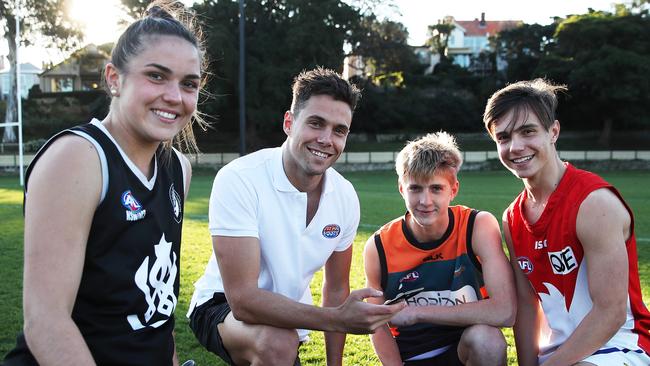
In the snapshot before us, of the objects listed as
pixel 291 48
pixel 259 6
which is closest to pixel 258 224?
pixel 291 48

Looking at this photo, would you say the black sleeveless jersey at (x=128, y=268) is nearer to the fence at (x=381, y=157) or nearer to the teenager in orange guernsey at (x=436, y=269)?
the teenager in orange guernsey at (x=436, y=269)

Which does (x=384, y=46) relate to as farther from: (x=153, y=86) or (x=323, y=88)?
(x=153, y=86)

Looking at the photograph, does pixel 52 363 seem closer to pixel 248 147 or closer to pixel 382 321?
pixel 382 321

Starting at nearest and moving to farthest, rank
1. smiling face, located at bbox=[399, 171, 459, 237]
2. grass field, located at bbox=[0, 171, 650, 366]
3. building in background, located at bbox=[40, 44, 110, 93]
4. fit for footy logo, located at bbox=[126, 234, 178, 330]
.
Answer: fit for footy logo, located at bbox=[126, 234, 178, 330] → smiling face, located at bbox=[399, 171, 459, 237] → grass field, located at bbox=[0, 171, 650, 366] → building in background, located at bbox=[40, 44, 110, 93]

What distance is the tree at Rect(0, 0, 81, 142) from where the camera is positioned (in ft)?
125

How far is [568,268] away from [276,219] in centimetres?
157

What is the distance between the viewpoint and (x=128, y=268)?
246cm

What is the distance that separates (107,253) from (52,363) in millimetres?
453

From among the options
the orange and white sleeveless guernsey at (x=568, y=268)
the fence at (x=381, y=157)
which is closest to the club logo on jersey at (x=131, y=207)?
the orange and white sleeveless guernsey at (x=568, y=268)

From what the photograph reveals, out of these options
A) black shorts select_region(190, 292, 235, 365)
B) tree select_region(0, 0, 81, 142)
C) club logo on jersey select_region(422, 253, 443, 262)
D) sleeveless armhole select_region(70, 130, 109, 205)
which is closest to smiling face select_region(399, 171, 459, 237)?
club logo on jersey select_region(422, 253, 443, 262)

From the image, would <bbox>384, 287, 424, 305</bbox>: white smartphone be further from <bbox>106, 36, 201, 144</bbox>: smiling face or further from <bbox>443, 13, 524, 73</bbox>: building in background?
<bbox>443, 13, 524, 73</bbox>: building in background

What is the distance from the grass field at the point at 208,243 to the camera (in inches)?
185

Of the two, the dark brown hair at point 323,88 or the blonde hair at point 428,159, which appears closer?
the dark brown hair at point 323,88

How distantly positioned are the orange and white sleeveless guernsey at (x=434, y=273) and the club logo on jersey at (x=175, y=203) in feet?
4.43
